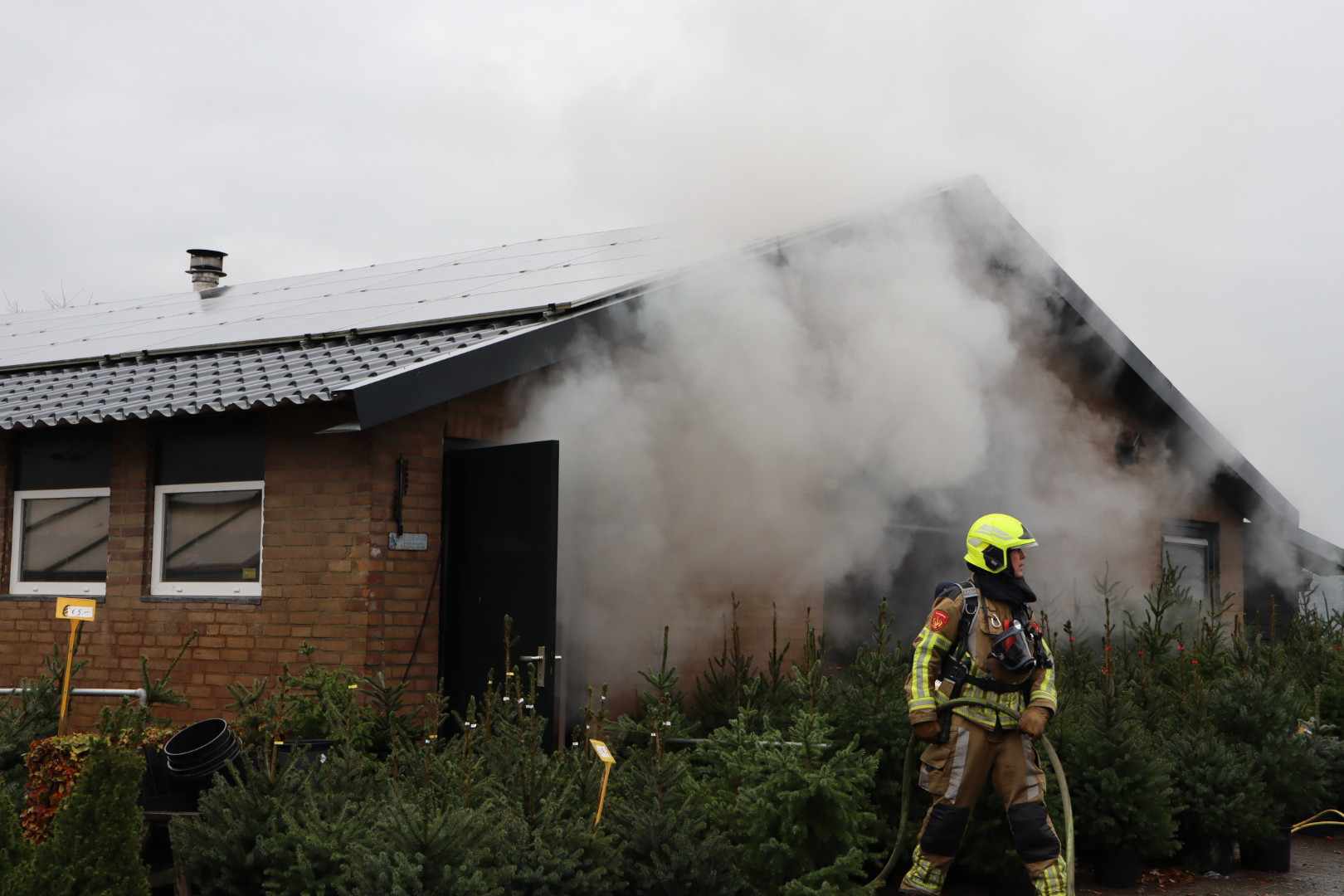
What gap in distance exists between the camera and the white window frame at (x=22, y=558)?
8.47 m

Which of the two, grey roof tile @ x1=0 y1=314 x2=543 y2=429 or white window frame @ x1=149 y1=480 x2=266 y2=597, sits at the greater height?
grey roof tile @ x1=0 y1=314 x2=543 y2=429

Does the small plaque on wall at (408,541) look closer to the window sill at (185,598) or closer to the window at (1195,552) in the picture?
the window sill at (185,598)

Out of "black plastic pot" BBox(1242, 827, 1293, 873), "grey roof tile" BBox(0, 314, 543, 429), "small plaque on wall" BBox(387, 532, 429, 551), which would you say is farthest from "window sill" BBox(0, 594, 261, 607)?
"black plastic pot" BBox(1242, 827, 1293, 873)

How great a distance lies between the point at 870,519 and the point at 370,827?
20.0ft

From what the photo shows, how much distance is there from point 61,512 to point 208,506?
1425 millimetres

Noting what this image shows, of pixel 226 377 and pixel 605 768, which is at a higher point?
pixel 226 377

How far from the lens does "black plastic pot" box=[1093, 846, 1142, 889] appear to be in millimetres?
6668

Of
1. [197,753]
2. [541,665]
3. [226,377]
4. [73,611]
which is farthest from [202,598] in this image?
[197,753]

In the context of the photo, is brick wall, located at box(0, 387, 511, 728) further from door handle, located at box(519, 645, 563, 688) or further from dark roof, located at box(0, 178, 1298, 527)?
door handle, located at box(519, 645, 563, 688)

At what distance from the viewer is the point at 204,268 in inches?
631

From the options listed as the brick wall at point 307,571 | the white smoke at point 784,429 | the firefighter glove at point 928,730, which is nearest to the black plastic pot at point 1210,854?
the firefighter glove at point 928,730

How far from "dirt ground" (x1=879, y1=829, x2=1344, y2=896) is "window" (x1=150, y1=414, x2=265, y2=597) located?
422 centimetres

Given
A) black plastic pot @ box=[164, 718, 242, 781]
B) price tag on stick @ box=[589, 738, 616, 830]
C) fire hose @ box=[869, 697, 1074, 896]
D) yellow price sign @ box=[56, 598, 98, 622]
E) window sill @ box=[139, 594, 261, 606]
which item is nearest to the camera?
price tag on stick @ box=[589, 738, 616, 830]

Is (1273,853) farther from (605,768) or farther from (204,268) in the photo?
(204,268)
